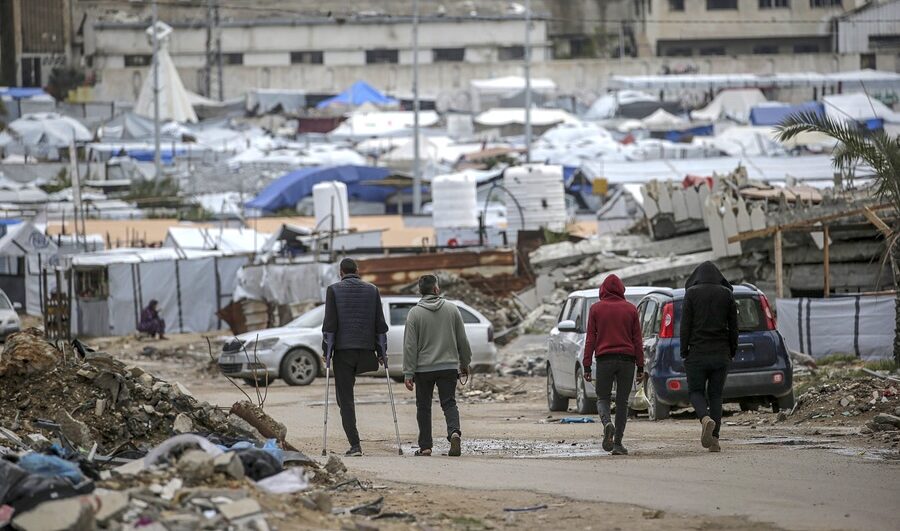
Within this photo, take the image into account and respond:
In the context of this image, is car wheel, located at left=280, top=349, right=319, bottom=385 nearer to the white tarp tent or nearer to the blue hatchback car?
the white tarp tent

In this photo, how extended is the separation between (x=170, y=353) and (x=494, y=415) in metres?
14.5

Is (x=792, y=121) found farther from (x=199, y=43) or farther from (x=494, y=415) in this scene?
(x=199, y=43)

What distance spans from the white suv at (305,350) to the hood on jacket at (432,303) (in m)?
11.3

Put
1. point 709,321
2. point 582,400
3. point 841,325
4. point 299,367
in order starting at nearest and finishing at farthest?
point 709,321 → point 582,400 → point 841,325 → point 299,367

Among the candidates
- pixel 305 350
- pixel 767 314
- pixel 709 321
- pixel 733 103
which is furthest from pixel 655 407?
pixel 733 103

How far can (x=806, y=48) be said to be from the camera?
93062 millimetres

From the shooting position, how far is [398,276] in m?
32.1

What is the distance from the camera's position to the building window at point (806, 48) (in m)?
92.9

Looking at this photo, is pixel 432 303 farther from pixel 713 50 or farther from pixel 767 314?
pixel 713 50

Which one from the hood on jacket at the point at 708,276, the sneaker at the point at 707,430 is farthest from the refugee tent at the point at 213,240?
the sneaker at the point at 707,430

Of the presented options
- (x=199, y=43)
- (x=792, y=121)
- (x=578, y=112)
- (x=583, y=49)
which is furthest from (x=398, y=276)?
(x=583, y=49)

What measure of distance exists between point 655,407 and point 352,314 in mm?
4657

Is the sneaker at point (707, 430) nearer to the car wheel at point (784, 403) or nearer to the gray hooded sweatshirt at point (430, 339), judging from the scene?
the gray hooded sweatshirt at point (430, 339)

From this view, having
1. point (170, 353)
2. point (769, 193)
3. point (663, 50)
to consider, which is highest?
point (663, 50)
